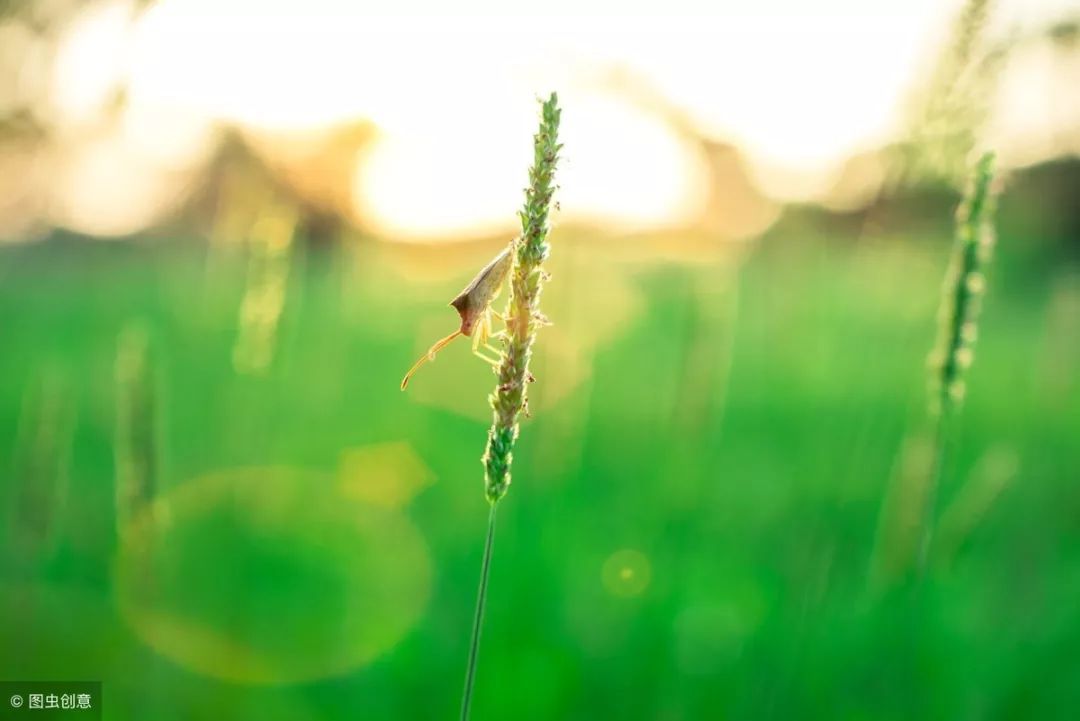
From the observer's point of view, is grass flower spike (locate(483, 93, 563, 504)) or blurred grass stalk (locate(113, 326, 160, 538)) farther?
blurred grass stalk (locate(113, 326, 160, 538))

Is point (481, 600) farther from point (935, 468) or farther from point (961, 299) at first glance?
point (961, 299)

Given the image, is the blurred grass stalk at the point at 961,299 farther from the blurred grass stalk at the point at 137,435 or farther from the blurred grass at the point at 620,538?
the blurred grass stalk at the point at 137,435

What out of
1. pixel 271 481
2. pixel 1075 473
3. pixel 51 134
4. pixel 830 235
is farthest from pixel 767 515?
pixel 51 134

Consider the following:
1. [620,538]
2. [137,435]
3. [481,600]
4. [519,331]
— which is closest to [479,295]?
[519,331]

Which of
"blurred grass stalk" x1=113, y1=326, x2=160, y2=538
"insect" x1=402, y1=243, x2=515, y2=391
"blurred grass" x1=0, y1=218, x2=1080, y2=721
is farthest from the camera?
"blurred grass" x1=0, y1=218, x2=1080, y2=721

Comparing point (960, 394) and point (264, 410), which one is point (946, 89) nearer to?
point (960, 394)

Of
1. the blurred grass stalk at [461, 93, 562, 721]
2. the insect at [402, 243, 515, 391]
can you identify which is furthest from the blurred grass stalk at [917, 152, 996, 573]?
the blurred grass stalk at [461, 93, 562, 721]

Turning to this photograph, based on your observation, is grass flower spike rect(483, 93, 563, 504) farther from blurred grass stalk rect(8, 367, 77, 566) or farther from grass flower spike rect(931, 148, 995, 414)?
A: blurred grass stalk rect(8, 367, 77, 566)

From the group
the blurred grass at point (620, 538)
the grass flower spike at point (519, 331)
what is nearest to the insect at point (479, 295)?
the grass flower spike at point (519, 331)
